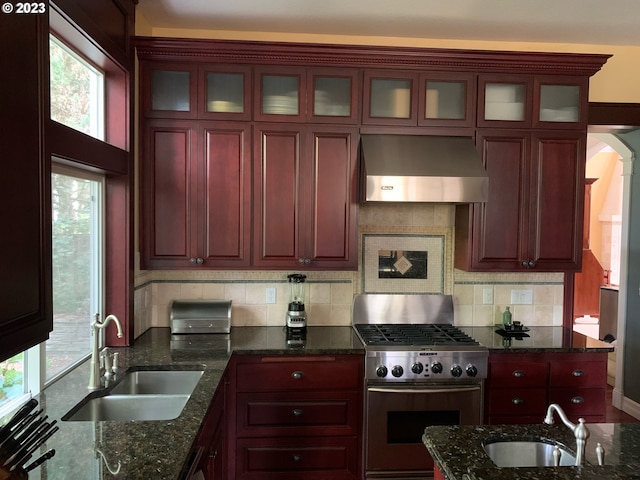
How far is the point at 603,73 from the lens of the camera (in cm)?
338

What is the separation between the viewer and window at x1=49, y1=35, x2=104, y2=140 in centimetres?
210

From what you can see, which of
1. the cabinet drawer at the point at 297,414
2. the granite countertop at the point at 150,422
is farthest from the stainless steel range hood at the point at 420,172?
the cabinet drawer at the point at 297,414

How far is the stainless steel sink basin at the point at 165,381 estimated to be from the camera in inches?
94.7

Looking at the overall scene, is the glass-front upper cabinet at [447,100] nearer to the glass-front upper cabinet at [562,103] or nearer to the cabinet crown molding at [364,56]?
the cabinet crown molding at [364,56]

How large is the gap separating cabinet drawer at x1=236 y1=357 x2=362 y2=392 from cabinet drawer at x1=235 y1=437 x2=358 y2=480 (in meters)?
0.31

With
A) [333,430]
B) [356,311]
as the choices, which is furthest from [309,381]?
[356,311]

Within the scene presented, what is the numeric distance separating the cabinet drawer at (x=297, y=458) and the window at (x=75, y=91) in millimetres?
1943

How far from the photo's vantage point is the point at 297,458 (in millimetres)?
2746

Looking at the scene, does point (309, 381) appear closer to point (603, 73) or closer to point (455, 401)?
point (455, 401)

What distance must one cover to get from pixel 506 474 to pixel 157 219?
2.35m

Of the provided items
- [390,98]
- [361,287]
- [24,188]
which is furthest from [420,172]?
[24,188]

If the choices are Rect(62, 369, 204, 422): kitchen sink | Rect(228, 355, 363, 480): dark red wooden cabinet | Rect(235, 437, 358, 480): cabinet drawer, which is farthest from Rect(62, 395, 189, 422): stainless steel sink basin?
Rect(235, 437, 358, 480): cabinet drawer

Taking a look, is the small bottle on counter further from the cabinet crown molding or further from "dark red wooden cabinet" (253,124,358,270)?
the cabinet crown molding

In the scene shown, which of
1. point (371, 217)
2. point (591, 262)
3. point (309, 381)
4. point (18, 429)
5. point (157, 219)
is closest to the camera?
point (18, 429)
